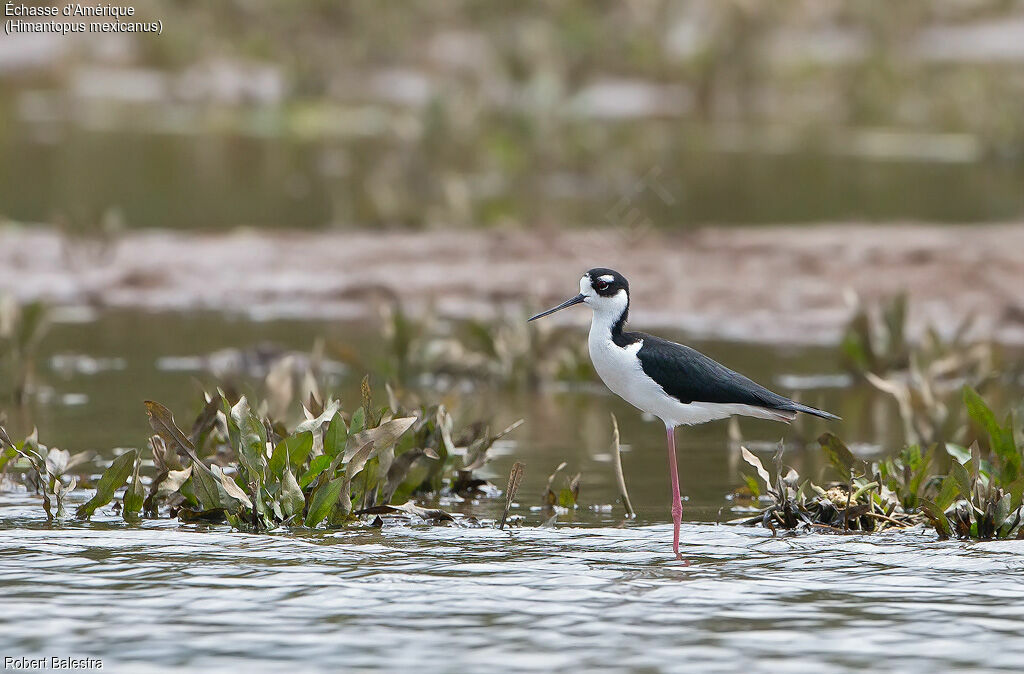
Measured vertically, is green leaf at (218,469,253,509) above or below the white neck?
below

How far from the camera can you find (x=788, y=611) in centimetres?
638

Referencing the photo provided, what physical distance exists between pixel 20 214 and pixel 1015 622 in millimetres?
18804

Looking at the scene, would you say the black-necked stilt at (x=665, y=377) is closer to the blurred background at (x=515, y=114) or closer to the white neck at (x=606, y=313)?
the white neck at (x=606, y=313)

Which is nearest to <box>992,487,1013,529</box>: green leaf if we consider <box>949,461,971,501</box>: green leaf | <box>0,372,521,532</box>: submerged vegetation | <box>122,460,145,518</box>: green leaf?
<box>949,461,971,501</box>: green leaf

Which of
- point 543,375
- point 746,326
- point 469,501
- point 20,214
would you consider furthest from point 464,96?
point 469,501

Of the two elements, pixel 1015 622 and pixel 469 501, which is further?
pixel 469 501

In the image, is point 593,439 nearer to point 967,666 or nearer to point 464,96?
point 967,666

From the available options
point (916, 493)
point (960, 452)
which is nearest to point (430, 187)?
point (960, 452)

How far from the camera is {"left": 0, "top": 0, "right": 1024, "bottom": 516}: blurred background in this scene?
1264 centimetres

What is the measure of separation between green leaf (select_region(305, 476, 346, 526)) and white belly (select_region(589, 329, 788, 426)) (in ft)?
4.19

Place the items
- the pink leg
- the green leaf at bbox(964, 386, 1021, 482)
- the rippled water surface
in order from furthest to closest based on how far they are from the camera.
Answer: the green leaf at bbox(964, 386, 1021, 482), the pink leg, the rippled water surface

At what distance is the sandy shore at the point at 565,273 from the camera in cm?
1622

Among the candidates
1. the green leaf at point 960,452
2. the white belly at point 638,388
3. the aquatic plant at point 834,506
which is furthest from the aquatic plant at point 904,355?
the white belly at point 638,388

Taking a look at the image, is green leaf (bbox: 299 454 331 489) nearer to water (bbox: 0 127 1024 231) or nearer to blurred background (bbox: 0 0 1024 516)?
blurred background (bbox: 0 0 1024 516)
